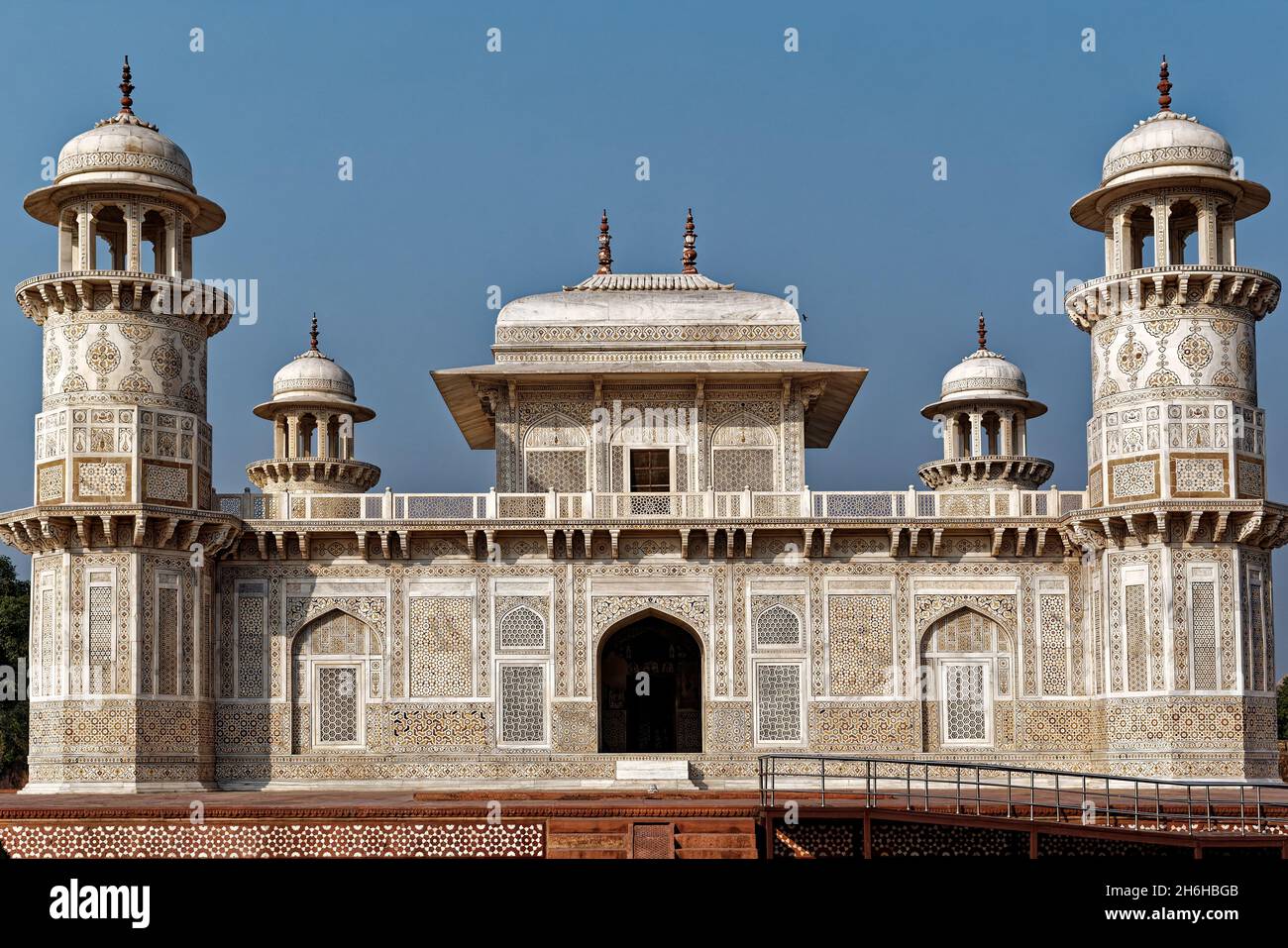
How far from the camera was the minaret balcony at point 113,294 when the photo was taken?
30734mm

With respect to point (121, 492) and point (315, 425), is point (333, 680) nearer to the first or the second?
point (121, 492)

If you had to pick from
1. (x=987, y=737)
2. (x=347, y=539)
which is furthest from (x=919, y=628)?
(x=347, y=539)

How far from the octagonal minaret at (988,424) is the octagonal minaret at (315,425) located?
1389 cm

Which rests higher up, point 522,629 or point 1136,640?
point 522,629

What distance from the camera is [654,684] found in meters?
34.8

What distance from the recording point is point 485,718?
104 feet

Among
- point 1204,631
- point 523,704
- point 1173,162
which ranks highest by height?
point 1173,162

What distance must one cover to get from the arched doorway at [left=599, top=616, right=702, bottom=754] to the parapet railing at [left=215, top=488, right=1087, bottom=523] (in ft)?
10.5

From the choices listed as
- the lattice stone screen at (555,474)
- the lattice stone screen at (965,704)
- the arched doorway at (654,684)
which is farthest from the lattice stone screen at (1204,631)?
the lattice stone screen at (555,474)

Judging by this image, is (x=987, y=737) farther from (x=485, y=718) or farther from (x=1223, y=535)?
(x=485, y=718)

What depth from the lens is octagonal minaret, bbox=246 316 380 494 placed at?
145 feet

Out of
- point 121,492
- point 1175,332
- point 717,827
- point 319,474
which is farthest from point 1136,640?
point 319,474

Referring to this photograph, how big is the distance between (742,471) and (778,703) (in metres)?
4.76

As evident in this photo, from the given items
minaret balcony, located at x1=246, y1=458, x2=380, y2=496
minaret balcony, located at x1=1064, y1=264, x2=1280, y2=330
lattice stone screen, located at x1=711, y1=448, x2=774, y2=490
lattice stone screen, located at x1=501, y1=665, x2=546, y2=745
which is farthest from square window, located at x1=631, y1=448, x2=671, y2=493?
minaret balcony, located at x1=246, y1=458, x2=380, y2=496
